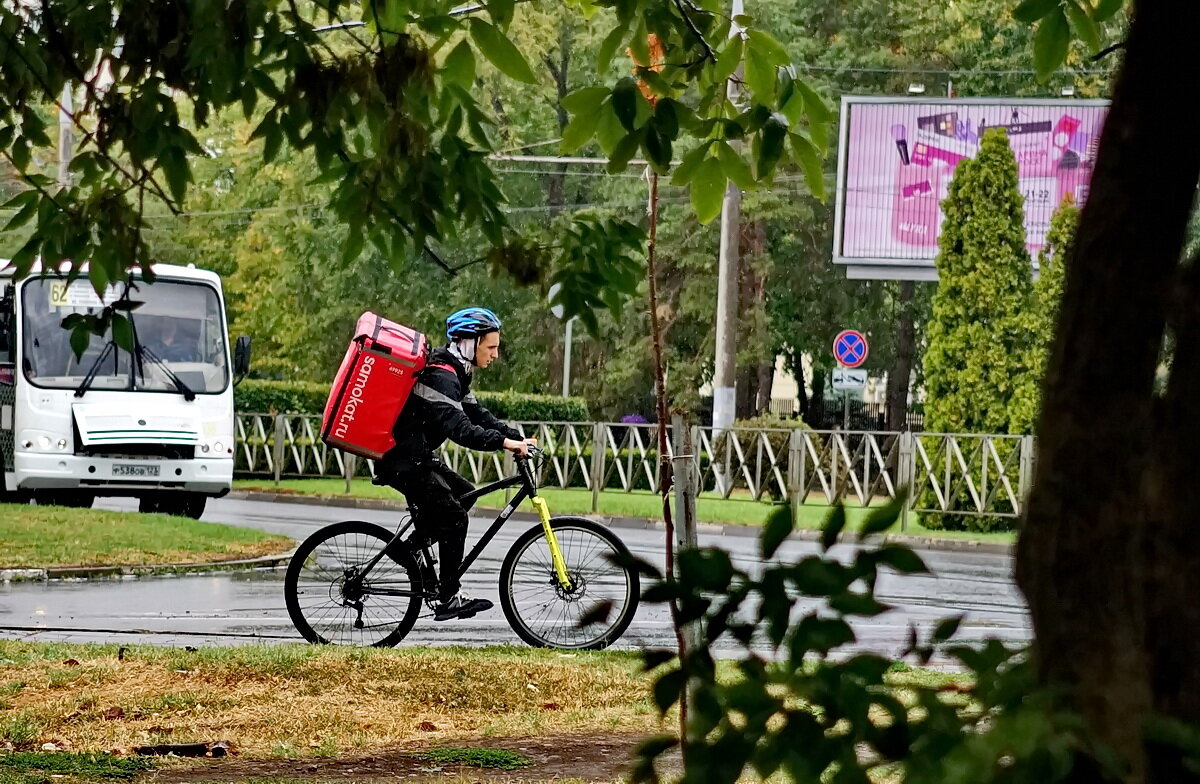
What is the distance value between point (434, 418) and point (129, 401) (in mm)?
12553

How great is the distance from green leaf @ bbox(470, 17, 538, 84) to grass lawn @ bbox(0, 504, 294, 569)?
1098 centimetres

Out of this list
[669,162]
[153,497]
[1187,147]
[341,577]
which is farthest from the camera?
[153,497]

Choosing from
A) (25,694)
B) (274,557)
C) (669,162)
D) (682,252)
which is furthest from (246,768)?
(682,252)

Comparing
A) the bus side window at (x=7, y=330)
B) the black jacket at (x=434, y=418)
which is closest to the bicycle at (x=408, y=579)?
the black jacket at (x=434, y=418)

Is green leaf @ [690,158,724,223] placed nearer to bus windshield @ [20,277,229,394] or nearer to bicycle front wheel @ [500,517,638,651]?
bicycle front wheel @ [500,517,638,651]

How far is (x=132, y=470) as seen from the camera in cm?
2045

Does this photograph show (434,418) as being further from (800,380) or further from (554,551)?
(800,380)

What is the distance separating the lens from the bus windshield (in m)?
20.7

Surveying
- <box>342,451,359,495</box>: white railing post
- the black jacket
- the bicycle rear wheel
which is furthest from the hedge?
the black jacket

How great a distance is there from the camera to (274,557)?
15.9 meters

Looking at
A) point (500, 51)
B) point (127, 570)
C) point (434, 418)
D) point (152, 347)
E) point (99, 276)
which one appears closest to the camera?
point (500, 51)

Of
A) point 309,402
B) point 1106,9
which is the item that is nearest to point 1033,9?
point 1106,9

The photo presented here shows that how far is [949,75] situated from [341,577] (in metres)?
39.0

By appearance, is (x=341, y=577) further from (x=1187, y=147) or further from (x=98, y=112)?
(x=1187, y=147)
